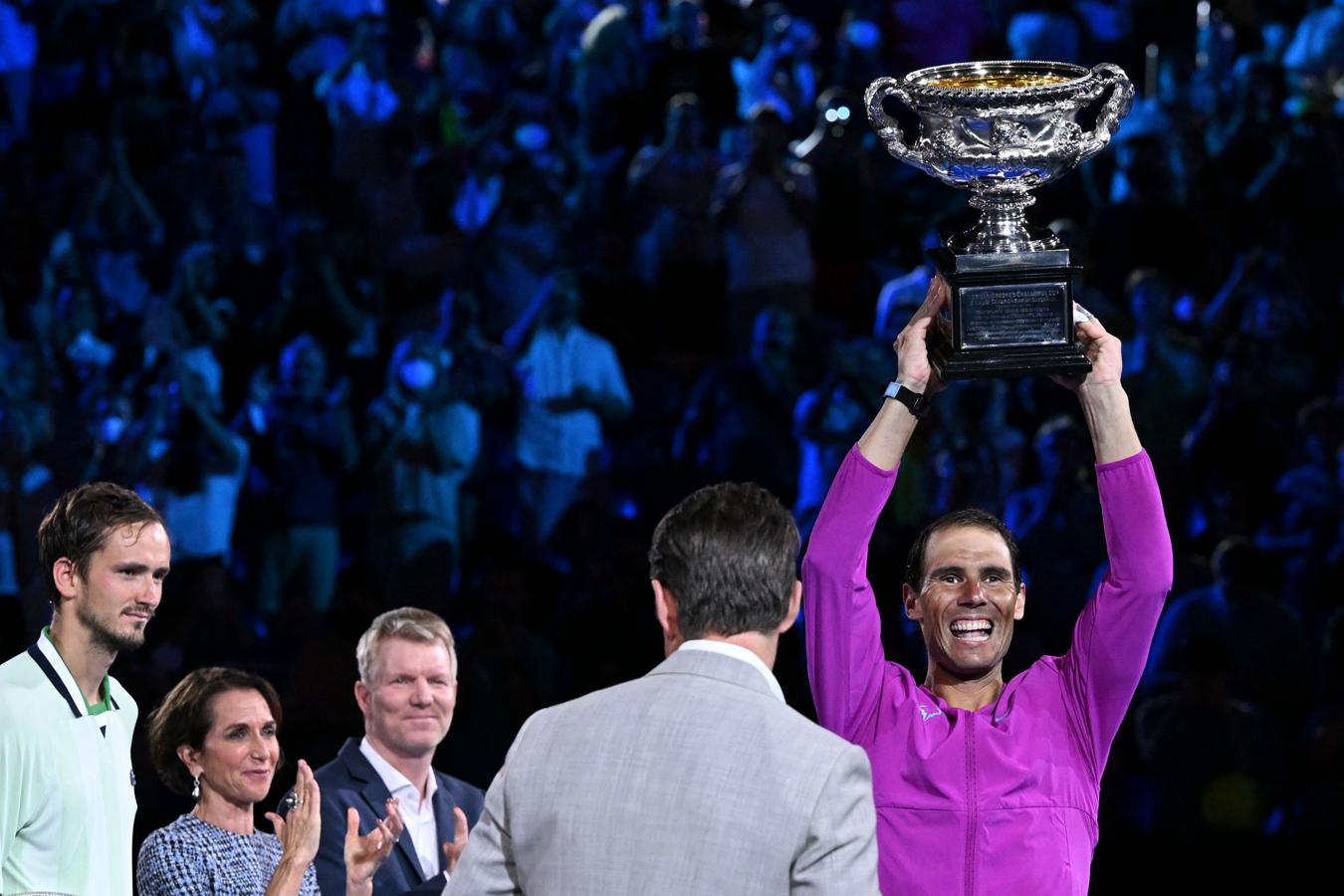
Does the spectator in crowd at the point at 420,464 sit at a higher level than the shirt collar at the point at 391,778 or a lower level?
higher

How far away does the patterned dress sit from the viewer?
10.2 feet

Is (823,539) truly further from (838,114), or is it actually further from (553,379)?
(838,114)

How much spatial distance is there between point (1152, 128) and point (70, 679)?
5790 millimetres

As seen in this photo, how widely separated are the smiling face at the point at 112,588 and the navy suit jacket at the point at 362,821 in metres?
0.59

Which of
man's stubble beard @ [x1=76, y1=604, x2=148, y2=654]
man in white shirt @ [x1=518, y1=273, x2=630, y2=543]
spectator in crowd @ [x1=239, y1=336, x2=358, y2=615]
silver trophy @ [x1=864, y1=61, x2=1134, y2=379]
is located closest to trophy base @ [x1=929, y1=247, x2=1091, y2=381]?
silver trophy @ [x1=864, y1=61, x2=1134, y2=379]

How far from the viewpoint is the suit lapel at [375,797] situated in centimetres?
348

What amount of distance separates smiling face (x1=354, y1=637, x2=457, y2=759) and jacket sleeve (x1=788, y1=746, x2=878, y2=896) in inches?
62.9

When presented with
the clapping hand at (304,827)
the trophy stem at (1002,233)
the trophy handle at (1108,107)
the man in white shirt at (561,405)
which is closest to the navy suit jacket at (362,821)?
the clapping hand at (304,827)

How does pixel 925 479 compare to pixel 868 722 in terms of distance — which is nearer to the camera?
pixel 868 722

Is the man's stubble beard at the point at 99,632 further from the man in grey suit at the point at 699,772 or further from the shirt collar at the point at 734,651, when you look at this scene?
the shirt collar at the point at 734,651

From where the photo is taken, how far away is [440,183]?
7969mm

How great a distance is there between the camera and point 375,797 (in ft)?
11.5

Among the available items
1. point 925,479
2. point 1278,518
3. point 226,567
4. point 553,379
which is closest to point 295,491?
point 226,567

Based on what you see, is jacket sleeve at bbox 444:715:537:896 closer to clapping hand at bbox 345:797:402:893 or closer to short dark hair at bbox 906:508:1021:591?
short dark hair at bbox 906:508:1021:591
